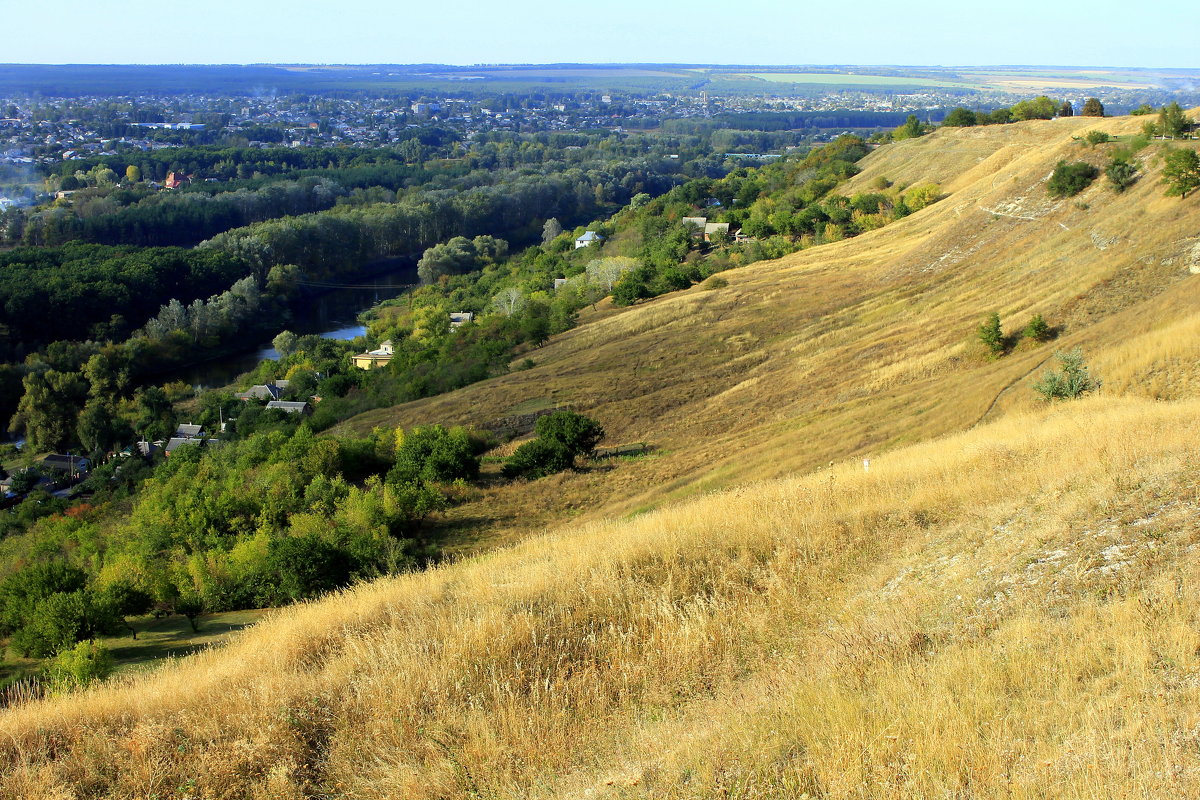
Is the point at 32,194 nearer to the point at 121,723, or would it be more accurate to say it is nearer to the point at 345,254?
the point at 345,254

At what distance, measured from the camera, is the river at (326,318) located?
4919 centimetres

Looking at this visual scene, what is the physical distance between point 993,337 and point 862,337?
5.19 meters

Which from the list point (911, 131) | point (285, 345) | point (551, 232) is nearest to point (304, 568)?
point (285, 345)

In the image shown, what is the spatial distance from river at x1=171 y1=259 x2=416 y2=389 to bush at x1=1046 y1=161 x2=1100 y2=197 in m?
38.6

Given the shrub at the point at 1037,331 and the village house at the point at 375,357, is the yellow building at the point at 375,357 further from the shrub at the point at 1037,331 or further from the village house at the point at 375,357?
the shrub at the point at 1037,331

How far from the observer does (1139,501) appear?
253 inches

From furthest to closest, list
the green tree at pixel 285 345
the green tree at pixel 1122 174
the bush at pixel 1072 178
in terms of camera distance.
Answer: the green tree at pixel 285 345 → the bush at pixel 1072 178 → the green tree at pixel 1122 174

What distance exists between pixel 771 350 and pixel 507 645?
70.5 ft

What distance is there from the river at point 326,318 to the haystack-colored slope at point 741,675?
143ft

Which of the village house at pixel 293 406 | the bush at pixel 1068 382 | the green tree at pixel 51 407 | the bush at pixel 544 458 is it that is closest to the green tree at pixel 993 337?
the bush at pixel 1068 382

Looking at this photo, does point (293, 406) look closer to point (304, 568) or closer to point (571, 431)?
point (571, 431)

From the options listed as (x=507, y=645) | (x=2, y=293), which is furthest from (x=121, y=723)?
(x=2, y=293)

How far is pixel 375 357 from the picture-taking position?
150 ft

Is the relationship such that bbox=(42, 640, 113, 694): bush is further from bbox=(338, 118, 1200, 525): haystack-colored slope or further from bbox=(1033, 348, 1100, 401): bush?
bbox=(1033, 348, 1100, 401): bush
